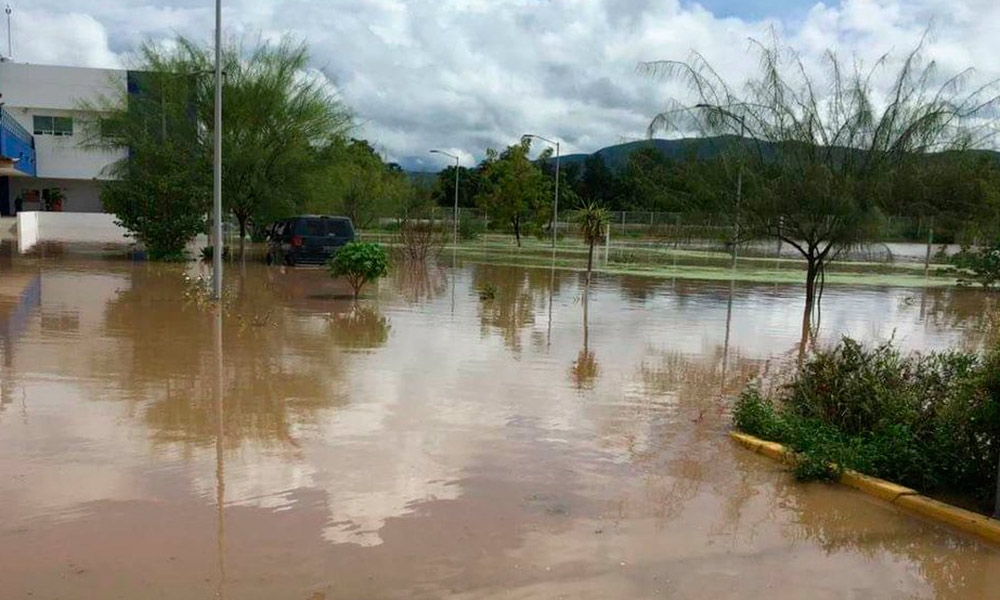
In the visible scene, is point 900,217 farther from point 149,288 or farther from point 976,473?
point 149,288

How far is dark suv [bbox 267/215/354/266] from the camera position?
2673cm

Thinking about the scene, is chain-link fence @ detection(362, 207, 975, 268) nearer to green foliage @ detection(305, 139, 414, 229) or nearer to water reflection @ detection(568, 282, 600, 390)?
green foliage @ detection(305, 139, 414, 229)

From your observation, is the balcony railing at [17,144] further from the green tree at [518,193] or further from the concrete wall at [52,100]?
the green tree at [518,193]

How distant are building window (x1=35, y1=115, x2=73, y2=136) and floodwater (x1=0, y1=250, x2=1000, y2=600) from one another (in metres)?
47.2

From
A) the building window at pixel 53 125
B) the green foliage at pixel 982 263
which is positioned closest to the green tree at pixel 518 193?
the building window at pixel 53 125

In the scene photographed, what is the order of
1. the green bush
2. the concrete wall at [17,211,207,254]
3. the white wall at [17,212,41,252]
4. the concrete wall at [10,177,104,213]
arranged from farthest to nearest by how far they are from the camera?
the concrete wall at [10,177,104,213] → the concrete wall at [17,211,207,254] → the white wall at [17,212,41,252] → the green bush

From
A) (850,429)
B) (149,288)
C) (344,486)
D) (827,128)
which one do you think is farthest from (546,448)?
(149,288)

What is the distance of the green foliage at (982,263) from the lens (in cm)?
2558

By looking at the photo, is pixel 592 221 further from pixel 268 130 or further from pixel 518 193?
pixel 518 193

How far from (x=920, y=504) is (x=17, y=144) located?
52.3 meters

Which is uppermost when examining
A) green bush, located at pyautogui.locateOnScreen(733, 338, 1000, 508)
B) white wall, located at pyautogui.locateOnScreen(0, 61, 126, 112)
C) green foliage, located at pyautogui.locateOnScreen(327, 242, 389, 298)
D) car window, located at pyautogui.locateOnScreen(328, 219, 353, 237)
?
white wall, located at pyautogui.locateOnScreen(0, 61, 126, 112)

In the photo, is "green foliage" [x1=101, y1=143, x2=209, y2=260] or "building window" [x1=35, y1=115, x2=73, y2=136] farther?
"building window" [x1=35, y1=115, x2=73, y2=136]

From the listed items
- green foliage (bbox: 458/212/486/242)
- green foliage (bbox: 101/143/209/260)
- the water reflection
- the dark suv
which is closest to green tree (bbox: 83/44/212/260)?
green foliage (bbox: 101/143/209/260)

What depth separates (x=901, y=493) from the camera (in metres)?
6.28
